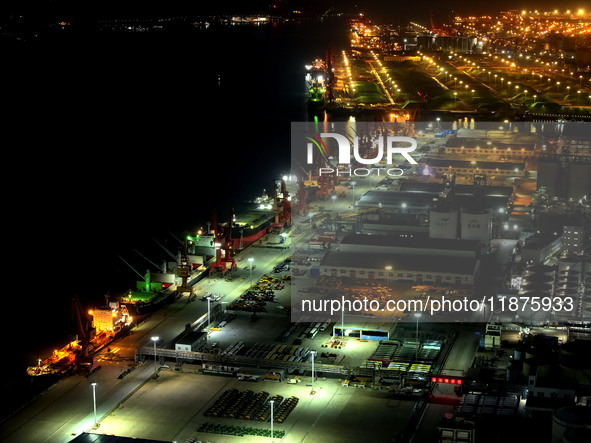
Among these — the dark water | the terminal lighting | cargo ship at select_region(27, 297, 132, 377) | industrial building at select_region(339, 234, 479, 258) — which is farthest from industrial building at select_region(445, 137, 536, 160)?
the terminal lighting

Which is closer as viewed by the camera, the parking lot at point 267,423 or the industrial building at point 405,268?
the parking lot at point 267,423

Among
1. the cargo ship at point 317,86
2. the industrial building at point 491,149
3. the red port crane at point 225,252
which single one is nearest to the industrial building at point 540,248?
the red port crane at point 225,252

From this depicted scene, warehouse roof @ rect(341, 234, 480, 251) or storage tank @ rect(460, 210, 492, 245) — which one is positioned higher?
storage tank @ rect(460, 210, 492, 245)

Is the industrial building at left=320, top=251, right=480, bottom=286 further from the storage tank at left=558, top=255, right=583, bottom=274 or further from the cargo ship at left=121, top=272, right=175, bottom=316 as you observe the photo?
the cargo ship at left=121, top=272, right=175, bottom=316

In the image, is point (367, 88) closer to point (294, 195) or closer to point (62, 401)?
point (294, 195)

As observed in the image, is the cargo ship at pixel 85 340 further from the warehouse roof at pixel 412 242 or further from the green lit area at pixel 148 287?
the warehouse roof at pixel 412 242

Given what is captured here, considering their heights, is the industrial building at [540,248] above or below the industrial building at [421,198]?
below
